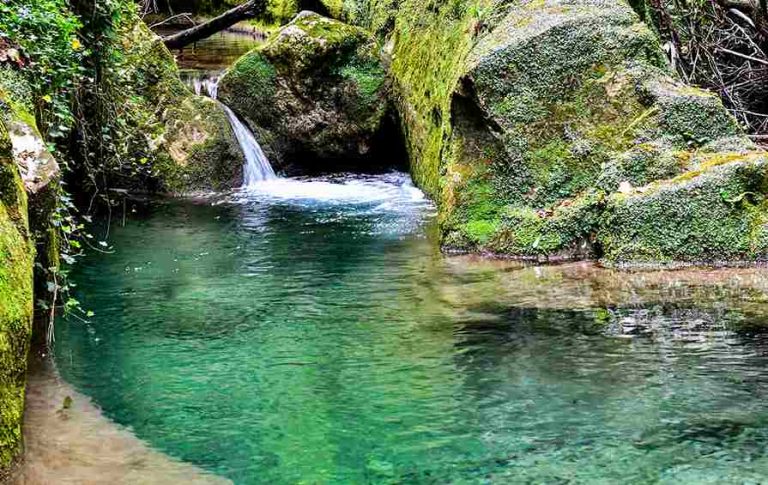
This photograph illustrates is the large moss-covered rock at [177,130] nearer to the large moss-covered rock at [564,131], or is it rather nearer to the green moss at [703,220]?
the large moss-covered rock at [564,131]

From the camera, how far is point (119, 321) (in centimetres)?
703

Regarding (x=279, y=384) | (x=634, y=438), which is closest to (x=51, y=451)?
(x=279, y=384)

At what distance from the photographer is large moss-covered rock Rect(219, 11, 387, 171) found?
47.0 feet

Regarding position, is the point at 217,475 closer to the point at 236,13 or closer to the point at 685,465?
the point at 685,465

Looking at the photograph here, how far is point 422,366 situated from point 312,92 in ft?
30.4

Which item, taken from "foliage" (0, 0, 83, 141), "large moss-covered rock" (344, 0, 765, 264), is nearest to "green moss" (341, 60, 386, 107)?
"large moss-covered rock" (344, 0, 765, 264)

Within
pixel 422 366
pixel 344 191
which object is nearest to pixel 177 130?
pixel 344 191

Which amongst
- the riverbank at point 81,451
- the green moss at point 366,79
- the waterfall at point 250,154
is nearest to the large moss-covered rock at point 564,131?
the riverbank at point 81,451

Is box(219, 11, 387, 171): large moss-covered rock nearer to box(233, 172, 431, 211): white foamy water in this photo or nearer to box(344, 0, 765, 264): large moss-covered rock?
box(233, 172, 431, 211): white foamy water

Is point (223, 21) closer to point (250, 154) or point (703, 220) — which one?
point (250, 154)

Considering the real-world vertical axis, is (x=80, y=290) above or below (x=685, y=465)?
above

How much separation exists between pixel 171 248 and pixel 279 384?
4.40m

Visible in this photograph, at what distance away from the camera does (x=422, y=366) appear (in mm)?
5895

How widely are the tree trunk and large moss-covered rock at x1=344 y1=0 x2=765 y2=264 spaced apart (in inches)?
244
